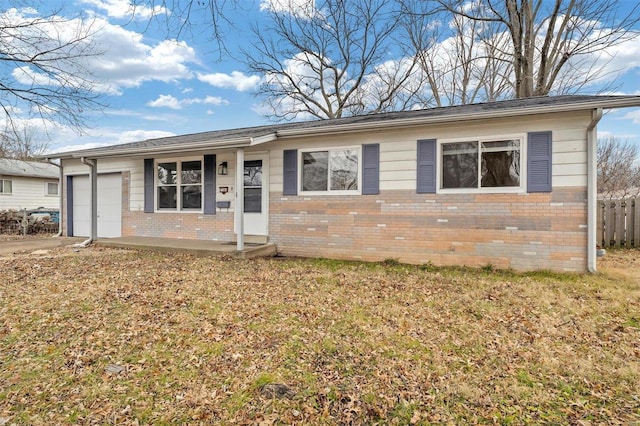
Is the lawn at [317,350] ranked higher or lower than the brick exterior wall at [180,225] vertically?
lower

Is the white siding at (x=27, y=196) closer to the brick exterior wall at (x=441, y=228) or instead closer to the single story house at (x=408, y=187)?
the single story house at (x=408, y=187)

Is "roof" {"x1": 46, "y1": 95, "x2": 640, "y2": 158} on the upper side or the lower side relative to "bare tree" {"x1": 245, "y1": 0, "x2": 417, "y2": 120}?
lower

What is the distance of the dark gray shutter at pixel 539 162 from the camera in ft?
20.6

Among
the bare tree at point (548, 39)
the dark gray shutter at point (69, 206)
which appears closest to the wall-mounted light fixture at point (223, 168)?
the dark gray shutter at point (69, 206)

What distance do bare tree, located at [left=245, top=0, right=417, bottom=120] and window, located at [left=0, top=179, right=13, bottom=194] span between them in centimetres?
1426

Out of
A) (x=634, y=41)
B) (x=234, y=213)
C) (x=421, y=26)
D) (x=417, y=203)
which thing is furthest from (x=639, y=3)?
(x=234, y=213)

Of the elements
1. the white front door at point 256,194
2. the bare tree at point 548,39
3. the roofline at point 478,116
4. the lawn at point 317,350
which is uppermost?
the bare tree at point 548,39

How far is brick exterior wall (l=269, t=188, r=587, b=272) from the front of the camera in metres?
6.26

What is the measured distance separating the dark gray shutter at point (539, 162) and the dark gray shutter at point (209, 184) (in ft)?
23.7

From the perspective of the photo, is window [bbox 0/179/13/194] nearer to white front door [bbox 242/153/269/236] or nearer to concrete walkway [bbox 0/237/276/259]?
concrete walkway [bbox 0/237/276/259]

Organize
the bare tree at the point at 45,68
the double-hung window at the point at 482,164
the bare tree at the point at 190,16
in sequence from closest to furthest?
the bare tree at the point at 190,16 → the double-hung window at the point at 482,164 → the bare tree at the point at 45,68

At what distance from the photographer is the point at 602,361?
304cm

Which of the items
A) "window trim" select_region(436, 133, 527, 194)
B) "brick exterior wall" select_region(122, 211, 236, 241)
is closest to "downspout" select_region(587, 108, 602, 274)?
"window trim" select_region(436, 133, 527, 194)

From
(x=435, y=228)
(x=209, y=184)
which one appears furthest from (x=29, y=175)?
(x=435, y=228)
